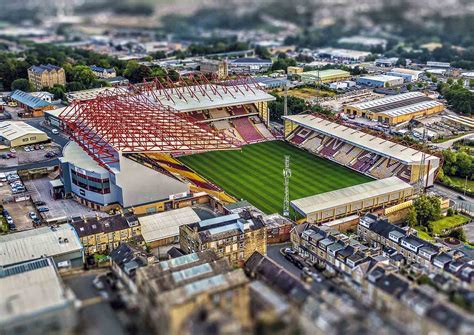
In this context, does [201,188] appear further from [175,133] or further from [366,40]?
[366,40]

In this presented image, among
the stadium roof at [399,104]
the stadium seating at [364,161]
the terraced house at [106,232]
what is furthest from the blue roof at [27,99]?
the stadium seating at [364,161]

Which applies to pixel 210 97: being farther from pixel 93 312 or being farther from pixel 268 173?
pixel 93 312

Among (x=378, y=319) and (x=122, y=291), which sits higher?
(x=378, y=319)

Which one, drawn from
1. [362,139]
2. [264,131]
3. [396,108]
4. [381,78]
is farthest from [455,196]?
[381,78]

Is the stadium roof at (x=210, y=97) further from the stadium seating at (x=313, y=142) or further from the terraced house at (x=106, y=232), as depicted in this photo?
the terraced house at (x=106, y=232)

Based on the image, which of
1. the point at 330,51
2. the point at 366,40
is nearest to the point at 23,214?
the point at 330,51
